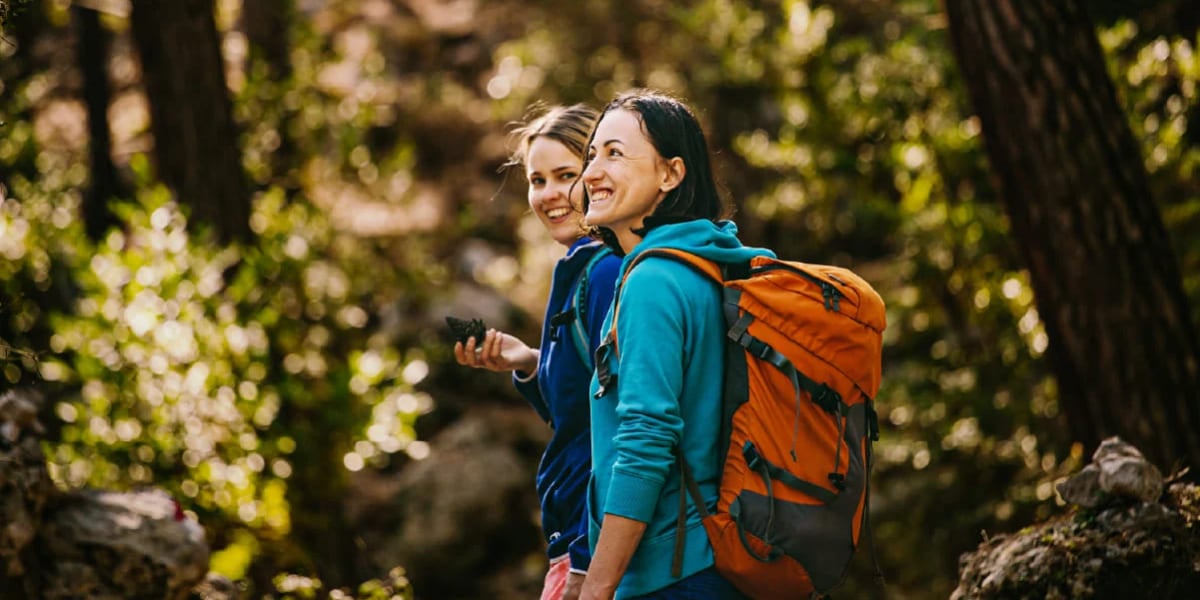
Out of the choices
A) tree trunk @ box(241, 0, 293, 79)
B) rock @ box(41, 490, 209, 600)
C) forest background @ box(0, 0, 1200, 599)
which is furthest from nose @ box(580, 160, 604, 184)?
tree trunk @ box(241, 0, 293, 79)

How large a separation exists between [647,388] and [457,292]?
10.3 metres

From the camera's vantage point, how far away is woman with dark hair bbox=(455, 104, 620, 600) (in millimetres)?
2992

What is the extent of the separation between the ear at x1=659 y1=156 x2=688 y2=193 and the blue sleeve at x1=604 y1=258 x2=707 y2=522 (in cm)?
28

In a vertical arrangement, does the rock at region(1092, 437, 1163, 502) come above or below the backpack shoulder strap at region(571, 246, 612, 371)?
below

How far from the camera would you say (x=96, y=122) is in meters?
10.4

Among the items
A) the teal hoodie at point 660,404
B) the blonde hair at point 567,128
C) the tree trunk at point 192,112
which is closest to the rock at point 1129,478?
the teal hoodie at point 660,404

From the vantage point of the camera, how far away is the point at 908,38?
325 inches

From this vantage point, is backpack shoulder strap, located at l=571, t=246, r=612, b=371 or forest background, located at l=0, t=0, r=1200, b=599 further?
forest background, located at l=0, t=0, r=1200, b=599

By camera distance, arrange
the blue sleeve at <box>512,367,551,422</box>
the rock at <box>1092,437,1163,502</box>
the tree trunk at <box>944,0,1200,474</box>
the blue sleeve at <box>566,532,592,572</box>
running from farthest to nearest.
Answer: the tree trunk at <box>944,0,1200,474</box>, the rock at <box>1092,437,1163,502</box>, the blue sleeve at <box>512,367,551,422</box>, the blue sleeve at <box>566,532,592,572</box>

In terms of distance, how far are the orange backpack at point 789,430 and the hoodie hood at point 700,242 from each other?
3cm

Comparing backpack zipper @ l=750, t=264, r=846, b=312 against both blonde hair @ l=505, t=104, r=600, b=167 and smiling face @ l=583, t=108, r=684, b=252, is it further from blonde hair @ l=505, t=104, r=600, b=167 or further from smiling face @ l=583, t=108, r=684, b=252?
blonde hair @ l=505, t=104, r=600, b=167

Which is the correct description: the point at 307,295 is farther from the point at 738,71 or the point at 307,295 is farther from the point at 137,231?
the point at 738,71

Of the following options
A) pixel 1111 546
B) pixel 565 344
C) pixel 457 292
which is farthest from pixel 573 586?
pixel 457 292

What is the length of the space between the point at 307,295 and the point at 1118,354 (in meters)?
5.13
